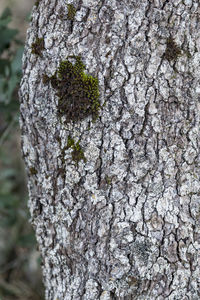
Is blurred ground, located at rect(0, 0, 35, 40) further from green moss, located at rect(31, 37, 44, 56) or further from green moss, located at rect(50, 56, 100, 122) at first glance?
green moss, located at rect(50, 56, 100, 122)

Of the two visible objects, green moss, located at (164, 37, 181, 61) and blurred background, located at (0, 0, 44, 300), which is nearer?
green moss, located at (164, 37, 181, 61)

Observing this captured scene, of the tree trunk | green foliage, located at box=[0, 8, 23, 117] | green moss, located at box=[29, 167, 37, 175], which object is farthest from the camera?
green foliage, located at box=[0, 8, 23, 117]

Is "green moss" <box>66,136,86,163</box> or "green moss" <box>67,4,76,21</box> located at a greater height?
"green moss" <box>67,4,76,21</box>

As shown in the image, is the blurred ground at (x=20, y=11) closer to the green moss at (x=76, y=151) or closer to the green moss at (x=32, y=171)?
the green moss at (x=32, y=171)

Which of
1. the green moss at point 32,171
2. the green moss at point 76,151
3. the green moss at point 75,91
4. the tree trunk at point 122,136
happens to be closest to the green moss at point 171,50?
the tree trunk at point 122,136

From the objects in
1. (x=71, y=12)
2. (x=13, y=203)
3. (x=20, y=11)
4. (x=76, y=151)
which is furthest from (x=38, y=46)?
(x=20, y=11)

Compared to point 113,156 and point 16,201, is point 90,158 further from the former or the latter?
point 16,201

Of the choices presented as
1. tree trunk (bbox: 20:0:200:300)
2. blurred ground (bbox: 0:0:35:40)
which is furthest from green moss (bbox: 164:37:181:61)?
blurred ground (bbox: 0:0:35:40)

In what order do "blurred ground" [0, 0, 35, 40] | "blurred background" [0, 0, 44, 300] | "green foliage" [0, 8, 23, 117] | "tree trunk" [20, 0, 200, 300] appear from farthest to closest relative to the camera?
→ "blurred ground" [0, 0, 35, 40]
"blurred background" [0, 0, 44, 300]
"green foliage" [0, 8, 23, 117]
"tree trunk" [20, 0, 200, 300]

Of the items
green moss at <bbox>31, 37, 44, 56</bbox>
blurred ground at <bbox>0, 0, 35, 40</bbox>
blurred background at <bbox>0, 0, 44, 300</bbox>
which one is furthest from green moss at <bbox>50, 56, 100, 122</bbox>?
blurred ground at <bbox>0, 0, 35, 40</bbox>

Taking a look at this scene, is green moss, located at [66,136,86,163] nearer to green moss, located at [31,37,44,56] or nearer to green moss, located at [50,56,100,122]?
green moss, located at [50,56,100,122]
